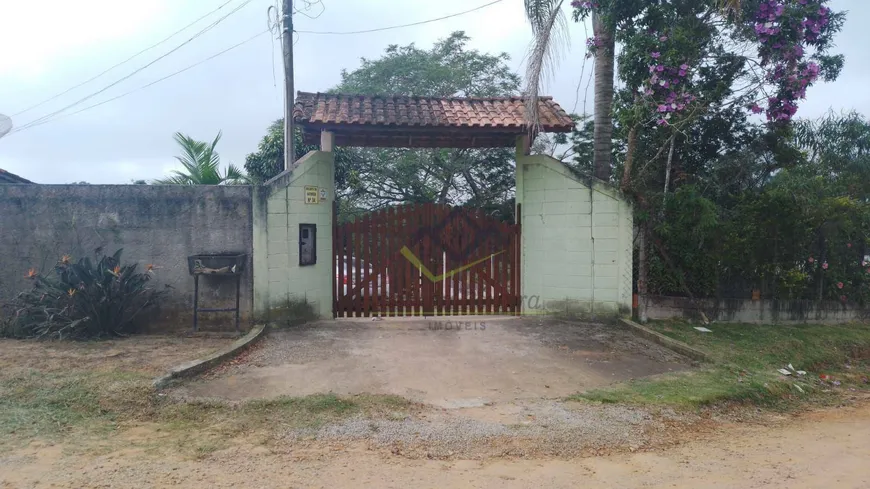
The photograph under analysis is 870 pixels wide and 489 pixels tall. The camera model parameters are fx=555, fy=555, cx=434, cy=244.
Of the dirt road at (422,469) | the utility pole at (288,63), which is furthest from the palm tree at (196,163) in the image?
the dirt road at (422,469)

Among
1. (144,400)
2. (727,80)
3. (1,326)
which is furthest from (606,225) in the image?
(1,326)

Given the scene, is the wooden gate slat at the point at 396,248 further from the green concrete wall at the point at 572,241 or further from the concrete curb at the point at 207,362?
the concrete curb at the point at 207,362

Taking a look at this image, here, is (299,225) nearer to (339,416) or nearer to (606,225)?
(339,416)

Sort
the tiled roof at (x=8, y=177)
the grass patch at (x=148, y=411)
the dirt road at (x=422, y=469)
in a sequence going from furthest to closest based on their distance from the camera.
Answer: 1. the tiled roof at (x=8, y=177)
2. the grass patch at (x=148, y=411)
3. the dirt road at (x=422, y=469)

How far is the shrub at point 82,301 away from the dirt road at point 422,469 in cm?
353

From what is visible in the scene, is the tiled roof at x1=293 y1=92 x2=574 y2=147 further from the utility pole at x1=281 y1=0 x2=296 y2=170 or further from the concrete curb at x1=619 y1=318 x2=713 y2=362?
the concrete curb at x1=619 y1=318 x2=713 y2=362

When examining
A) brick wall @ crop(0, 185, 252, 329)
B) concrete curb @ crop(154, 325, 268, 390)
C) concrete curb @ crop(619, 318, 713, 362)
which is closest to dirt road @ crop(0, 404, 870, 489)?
concrete curb @ crop(154, 325, 268, 390)

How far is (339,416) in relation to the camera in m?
4.52

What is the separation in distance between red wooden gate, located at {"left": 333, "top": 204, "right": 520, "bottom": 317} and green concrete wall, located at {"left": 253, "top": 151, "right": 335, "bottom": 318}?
29 centimetres

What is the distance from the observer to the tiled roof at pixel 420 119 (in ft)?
26.0

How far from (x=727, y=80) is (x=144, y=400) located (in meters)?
8.84

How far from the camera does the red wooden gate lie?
8.19 m

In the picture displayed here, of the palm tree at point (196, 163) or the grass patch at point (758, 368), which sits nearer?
the grass patch at point (758, 368)

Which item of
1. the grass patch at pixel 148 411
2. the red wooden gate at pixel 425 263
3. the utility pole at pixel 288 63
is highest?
the utility pole at pixel 288 63
